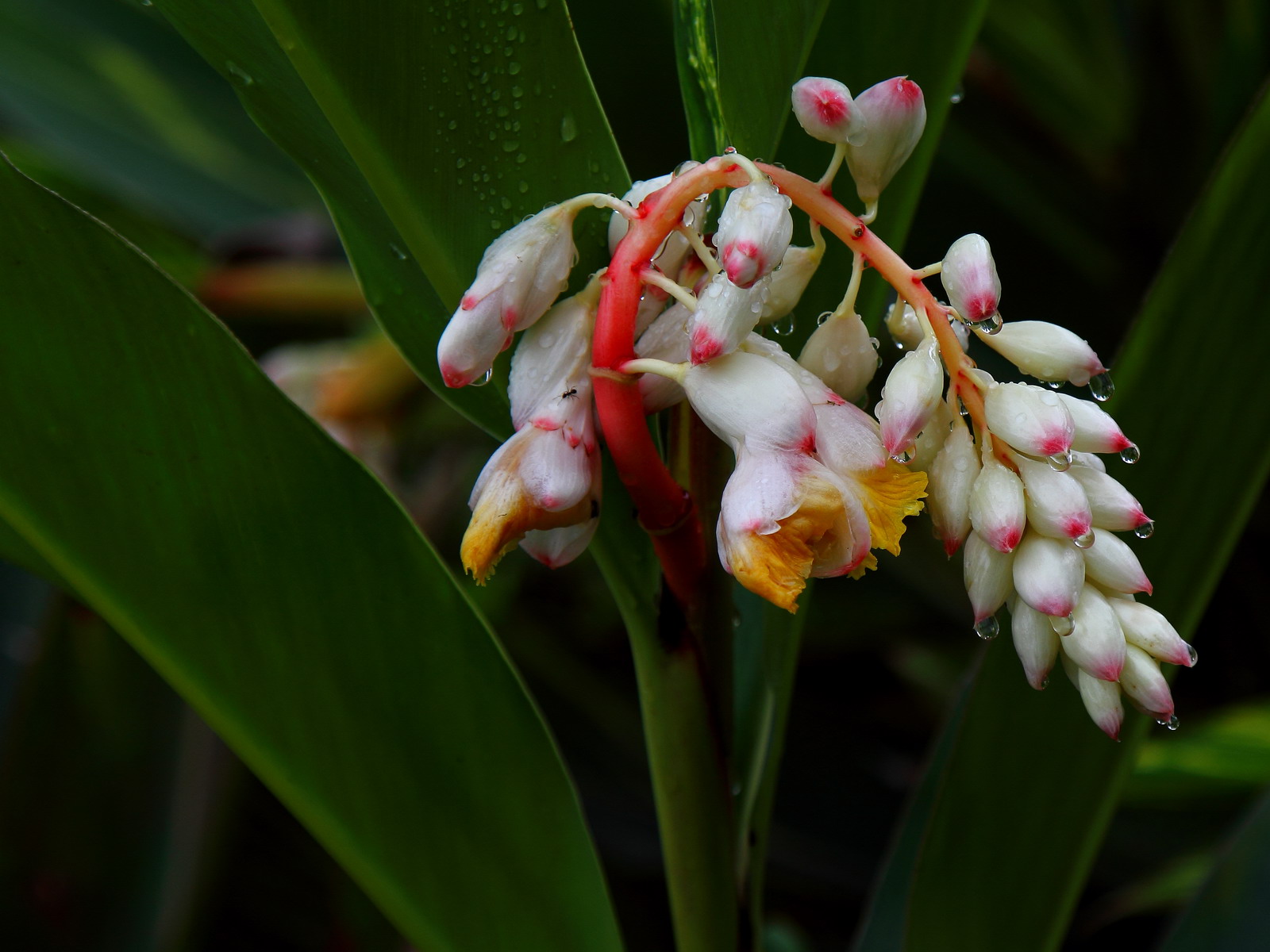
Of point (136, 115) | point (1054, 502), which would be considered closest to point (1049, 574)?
point (1054, 502)

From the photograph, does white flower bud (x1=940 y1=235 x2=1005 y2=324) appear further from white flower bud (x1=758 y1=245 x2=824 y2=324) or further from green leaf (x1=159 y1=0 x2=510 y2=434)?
green leaf (x1=159 y1=0 x2=510 y2=434)

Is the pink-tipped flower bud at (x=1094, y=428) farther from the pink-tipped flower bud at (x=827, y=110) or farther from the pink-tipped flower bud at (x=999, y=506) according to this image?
the pink-tipped flower bud at (x=827, y=110)

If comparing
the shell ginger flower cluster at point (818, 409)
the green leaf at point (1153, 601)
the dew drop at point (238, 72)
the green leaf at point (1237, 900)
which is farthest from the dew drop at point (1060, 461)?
the green leaf at point (1237, 900)

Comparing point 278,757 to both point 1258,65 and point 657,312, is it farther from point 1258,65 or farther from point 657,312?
point 1258,65

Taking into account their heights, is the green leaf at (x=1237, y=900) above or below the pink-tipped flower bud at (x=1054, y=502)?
below

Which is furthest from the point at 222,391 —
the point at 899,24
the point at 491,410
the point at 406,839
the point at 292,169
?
the point at 292,169

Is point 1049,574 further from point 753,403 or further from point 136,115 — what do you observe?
point 136,115

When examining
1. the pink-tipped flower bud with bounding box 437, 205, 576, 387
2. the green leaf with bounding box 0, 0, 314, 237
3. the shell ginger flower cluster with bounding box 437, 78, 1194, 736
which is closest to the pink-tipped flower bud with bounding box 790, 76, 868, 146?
the shell ginger flower cluster with bounding box 437, 78, 1194, 736
